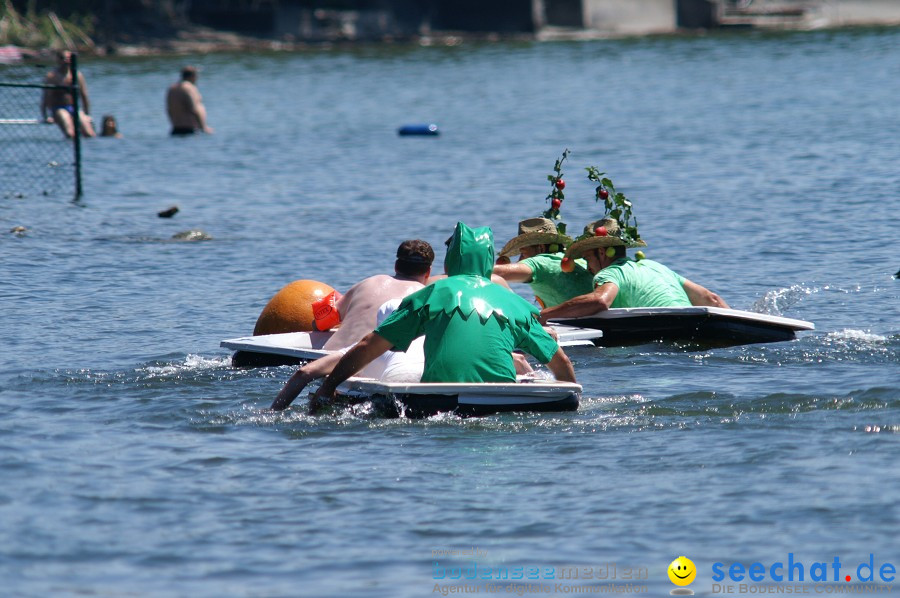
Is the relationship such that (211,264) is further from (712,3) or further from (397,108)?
(712,3)

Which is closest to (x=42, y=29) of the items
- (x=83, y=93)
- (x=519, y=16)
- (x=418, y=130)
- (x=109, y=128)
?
(x=519, y=16)

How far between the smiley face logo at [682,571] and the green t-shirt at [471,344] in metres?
2.56

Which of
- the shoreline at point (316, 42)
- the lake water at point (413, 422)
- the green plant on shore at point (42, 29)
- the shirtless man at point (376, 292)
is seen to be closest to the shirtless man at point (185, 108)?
the lake water at point (413, 422)

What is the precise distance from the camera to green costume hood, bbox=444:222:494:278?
9.66m

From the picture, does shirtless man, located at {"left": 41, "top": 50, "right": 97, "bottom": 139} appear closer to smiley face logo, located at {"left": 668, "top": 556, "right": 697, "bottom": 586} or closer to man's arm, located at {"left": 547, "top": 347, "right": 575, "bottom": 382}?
man's arm, located at {"left": 547, "top": 347, "right": 575, "bottom": 382}

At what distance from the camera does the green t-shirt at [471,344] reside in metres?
9.52

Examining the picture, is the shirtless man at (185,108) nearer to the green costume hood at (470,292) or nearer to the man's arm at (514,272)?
the man's arm at (514,272)

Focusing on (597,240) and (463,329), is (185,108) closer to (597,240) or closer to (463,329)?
(597,240)

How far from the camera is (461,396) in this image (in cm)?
956

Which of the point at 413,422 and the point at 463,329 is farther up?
the point at 463,329

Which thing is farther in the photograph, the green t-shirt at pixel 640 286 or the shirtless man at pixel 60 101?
the shirtless man at pixel 60 101

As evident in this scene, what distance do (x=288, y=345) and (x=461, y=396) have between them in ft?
9.27

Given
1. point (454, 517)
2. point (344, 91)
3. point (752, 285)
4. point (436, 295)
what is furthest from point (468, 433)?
point (344, 91)

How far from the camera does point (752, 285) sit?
15.9m
